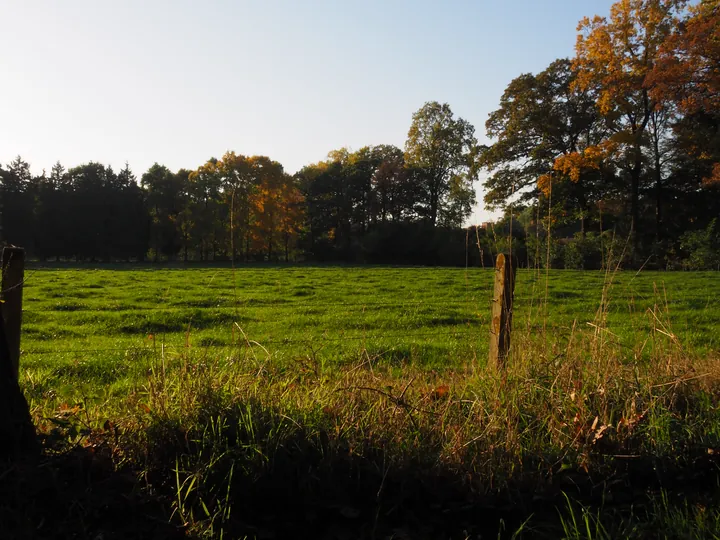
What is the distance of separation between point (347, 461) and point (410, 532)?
2.09 ft

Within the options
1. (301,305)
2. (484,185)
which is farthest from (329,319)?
(484,185)

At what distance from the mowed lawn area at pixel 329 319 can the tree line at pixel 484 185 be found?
1827mm

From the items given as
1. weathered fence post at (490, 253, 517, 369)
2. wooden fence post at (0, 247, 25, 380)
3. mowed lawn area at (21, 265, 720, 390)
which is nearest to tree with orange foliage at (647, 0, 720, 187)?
mowed lawn area at (21, 265, 720, 390)

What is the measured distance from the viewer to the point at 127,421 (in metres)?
3.77

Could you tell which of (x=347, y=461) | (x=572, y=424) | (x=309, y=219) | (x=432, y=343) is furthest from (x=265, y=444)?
(x=309, y=219)

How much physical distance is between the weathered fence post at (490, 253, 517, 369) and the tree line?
1.38 m

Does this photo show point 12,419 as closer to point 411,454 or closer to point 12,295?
point 12,295

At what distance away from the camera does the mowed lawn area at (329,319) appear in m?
6.90

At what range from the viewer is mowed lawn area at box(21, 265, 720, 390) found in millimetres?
6902

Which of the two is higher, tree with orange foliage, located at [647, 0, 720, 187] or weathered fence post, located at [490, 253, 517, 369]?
tree with orange foliage, located at [647, 0, 720, 187]

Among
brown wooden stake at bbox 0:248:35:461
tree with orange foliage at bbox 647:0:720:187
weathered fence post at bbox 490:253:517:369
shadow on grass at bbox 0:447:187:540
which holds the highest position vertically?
tree with orange foliage at bbox 647:0:720:187

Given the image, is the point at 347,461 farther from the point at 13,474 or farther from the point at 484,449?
the point at 13,474

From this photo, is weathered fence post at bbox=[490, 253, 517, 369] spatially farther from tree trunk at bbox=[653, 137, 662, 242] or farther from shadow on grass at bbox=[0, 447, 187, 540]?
tree trunk at bbox=[653, 137, 662, 242]

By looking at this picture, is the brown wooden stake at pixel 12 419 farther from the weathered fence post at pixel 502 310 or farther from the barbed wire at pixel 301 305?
the barbed wire at pixel 301 305
